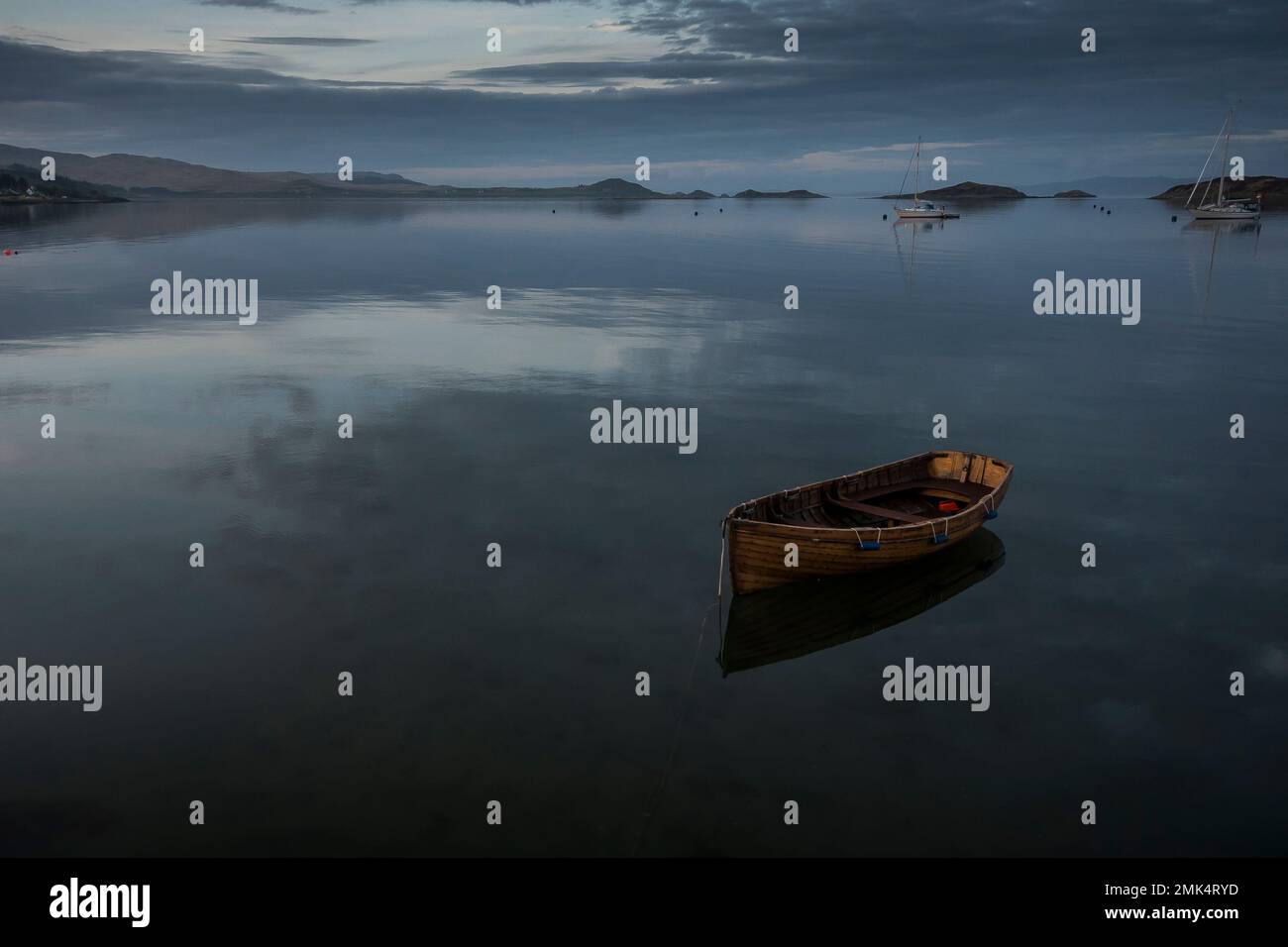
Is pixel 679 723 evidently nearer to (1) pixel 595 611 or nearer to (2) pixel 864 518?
(1) pixel 595 611

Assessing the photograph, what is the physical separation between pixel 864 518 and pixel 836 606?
3649 mm

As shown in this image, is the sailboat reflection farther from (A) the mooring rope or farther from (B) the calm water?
(A) the mooring rope

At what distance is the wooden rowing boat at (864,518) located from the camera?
22.7 m

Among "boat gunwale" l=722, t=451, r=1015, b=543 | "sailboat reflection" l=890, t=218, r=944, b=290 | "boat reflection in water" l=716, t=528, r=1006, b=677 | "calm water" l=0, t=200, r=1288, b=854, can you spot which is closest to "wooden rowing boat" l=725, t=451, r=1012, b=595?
"boat gunwale" l=722, t=451, r=1015, b=543

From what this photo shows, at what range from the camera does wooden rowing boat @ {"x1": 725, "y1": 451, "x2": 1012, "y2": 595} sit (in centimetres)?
2269

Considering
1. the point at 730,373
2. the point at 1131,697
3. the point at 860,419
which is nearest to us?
the point at 1131,697

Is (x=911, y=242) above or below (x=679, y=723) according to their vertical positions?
above

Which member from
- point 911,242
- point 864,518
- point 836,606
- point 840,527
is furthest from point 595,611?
point 911,242

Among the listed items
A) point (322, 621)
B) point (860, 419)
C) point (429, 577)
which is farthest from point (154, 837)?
point (860, 419)

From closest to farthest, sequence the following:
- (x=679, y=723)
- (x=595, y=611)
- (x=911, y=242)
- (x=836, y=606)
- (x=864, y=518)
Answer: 1. (x=679, y=723)
2. (x=595, y=611)
3. (x=836, y=606)
4. (x=864, y=518)
5. (x=911, y=242)

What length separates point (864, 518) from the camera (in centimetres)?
2580

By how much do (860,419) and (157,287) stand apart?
5432 centimetres
